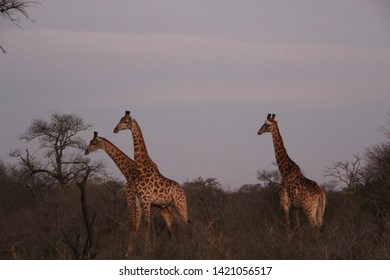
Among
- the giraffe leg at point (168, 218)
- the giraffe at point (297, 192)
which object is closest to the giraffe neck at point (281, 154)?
the giraffe at point (297, 192)

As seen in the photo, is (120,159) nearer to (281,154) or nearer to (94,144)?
(94,144)

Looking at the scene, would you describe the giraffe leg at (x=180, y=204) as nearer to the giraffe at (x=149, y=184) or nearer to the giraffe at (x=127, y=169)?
the giraffe at (x=149, y=184)

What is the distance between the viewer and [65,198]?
1636cm

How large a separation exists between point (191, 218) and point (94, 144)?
295cm

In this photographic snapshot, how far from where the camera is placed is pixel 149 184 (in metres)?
9.88

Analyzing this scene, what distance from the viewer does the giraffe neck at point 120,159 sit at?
33.3ft

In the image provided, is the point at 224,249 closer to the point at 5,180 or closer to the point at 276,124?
the point at 276,124

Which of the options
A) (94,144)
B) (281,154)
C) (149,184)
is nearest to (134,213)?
(149,184)

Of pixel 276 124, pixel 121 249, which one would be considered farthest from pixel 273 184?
pixel 121 249

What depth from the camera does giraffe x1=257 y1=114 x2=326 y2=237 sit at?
992cm

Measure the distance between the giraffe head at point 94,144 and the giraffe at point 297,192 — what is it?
2563mm

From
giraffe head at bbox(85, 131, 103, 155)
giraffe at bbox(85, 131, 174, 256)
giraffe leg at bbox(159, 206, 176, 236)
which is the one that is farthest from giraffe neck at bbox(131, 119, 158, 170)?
giraffe leg at bbox(159, 206, 176, 236)
